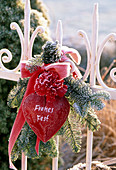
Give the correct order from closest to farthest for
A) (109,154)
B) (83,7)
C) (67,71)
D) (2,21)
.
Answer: (67,71) < (2,21) < (109,154) < (83,7)

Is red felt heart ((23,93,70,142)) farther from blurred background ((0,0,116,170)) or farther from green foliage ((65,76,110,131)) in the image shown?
blurred background ((0,0,116,170))

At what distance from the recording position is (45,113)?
96 centimetres

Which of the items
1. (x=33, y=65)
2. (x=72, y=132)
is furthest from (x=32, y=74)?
(x=72, y=132)

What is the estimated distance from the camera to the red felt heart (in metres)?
0.95

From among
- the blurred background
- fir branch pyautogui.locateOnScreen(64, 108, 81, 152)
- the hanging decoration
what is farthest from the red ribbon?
the blurred background

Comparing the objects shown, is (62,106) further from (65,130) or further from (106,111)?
(106,111)

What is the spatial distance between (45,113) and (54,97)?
0.08m

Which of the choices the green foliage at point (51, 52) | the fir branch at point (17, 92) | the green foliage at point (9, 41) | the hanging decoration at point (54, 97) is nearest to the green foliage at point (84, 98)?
the hanging decoration at point (54, 97)

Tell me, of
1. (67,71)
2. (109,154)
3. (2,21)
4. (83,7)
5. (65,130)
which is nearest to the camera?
(67,71)

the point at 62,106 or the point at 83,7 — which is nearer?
the point at 62,106

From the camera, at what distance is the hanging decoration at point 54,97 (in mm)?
904

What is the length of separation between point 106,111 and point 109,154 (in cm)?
47

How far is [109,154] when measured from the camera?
260 cm

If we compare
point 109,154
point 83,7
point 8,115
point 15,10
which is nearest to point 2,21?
point 15,10
